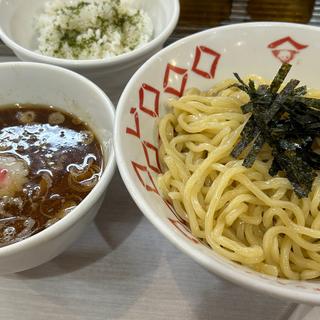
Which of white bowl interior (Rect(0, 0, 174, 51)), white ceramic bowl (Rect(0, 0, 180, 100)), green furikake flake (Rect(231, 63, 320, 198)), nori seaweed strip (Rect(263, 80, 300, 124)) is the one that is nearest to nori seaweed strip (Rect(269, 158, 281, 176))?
green furikake flake (Rect(231, 63, 320, 198))

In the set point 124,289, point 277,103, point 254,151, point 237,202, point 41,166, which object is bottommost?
point 124,289

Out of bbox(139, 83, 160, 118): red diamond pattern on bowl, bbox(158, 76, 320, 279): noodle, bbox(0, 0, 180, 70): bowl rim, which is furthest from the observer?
bbox(0, 0, 180, 70): bowl rim

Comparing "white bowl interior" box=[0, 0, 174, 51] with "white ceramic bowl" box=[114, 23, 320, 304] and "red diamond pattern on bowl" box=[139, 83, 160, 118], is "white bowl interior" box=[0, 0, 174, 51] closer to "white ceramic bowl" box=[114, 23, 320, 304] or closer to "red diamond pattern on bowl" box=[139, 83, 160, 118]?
"white ceramic bowl" box=[114, 23, 320, 304]

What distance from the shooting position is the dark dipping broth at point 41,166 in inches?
52.8

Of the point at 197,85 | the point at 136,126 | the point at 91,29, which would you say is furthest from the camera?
the point at 91,29

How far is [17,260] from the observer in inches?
46.7

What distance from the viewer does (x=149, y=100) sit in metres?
1.43

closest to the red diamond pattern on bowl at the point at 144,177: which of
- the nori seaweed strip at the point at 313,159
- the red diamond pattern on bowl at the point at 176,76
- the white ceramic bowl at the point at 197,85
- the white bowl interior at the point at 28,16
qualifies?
the white ceramic bowl at the point at 197,85

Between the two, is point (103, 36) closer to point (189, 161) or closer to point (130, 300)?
point (189, 161)

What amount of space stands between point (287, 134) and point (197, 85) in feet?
1.42

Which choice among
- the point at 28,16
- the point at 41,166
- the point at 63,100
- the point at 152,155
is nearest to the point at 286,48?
the point at 152,155

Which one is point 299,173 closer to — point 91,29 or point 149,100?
point 149,100

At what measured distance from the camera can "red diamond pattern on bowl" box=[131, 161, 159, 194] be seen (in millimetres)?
1233

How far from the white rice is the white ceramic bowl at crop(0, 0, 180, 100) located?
2.0 inches
